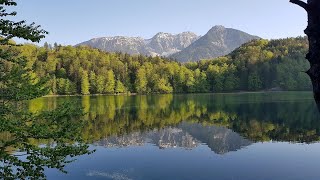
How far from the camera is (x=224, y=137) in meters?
55.0

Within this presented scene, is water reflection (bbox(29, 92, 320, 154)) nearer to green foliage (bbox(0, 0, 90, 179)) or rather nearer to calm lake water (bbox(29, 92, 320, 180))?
calm lake water (bbox(29, 92, 320, 180))

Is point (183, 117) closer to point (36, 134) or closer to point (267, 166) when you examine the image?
point (267, 166)

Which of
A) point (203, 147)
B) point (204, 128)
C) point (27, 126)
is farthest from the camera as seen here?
point (204, 128)

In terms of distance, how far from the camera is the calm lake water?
33844 mm

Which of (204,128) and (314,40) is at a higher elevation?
(314,40)

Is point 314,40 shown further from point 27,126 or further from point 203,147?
point 203,147

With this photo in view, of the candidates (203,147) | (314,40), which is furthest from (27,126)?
(203,147)

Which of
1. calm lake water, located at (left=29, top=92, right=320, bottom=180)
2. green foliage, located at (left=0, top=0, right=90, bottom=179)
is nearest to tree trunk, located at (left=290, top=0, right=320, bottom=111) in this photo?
green foliage, located at (left=0, top=0, right=90, bottom=179)

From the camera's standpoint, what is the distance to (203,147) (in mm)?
48344

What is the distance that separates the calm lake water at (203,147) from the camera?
33844 mm

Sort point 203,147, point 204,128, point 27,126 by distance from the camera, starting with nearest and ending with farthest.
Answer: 1. point 27,126
2. point 203,147
3. point 204,128

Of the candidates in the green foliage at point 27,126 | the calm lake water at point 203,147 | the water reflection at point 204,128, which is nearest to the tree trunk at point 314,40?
the green foliage at point 27,126

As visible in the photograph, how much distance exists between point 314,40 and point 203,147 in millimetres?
42266

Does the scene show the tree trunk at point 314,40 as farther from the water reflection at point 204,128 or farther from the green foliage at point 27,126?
the water reflection at point 204,128
